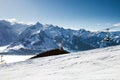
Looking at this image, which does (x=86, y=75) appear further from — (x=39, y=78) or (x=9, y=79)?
(x=9, y=79)

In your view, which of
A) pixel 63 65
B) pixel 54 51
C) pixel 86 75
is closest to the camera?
pixel 86 75

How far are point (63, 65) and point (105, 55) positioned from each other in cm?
142

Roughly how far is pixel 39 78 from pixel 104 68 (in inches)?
70.2

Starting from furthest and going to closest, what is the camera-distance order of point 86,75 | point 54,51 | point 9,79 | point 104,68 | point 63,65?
1. point 54,51
2. point 63,65
3. point 9,79
4. point 104,68
5. point 86,75

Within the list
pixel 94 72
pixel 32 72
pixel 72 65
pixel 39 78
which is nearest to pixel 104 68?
pixel 94 72

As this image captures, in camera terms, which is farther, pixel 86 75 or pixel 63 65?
pixel 63 65

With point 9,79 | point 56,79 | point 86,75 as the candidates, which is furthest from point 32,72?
point 86,75

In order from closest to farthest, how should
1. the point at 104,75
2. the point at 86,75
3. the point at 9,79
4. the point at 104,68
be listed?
the point at 104,75, the point at 86,75, the point at 104,68, the point at 9,79

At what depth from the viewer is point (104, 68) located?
19.6 feet

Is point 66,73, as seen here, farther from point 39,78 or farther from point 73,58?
point 73,58

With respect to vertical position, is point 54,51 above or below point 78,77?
above

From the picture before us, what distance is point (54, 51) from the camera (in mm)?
15883

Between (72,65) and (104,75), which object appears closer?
(104,75)

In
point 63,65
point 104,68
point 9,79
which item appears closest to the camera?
point 104,68
